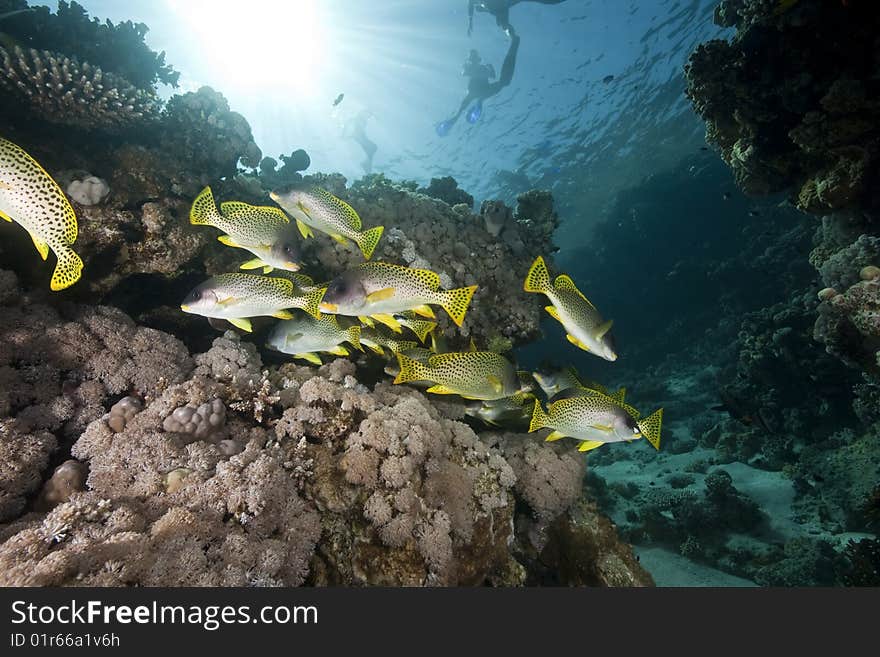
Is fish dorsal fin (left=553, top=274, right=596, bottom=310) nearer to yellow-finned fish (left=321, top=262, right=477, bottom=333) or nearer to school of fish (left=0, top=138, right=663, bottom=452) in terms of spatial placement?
school of fish (left=0, top=138, right=663, bottom=452)

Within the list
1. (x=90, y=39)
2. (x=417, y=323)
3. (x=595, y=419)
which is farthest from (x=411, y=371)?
(x=90, y=39)

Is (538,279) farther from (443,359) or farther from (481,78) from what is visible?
(481,78)

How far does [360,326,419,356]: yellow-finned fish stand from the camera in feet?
15.3

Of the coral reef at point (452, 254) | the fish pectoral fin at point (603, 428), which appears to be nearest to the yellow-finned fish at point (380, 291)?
the fish pectoral fin at point (603, 428)

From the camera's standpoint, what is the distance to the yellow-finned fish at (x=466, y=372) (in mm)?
3701

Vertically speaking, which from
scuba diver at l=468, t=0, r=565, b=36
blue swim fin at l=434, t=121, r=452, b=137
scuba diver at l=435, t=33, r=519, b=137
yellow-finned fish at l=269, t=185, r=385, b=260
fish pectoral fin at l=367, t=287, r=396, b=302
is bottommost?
fish pectoral fin at l=367, t=287, r=396, b=302

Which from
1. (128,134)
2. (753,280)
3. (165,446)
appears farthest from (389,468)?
(753,280)

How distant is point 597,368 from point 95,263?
89.1ft

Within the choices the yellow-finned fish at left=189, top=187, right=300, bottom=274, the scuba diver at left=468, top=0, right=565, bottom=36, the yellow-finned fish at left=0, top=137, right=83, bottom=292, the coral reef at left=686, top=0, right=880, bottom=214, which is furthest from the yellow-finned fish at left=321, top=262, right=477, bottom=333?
the scuba diver at left=468, top=0, right=565, bottom=36

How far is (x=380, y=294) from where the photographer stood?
119 inches

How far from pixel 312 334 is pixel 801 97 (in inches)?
367

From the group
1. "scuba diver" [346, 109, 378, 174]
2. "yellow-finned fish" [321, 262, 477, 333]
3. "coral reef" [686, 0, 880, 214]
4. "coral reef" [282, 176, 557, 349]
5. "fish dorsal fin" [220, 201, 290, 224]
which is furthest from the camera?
"scuba diver" [346, 109, 378, 174]

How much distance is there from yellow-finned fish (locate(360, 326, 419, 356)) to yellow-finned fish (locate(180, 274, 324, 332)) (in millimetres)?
1220

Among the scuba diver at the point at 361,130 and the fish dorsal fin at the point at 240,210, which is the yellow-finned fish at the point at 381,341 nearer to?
the fish dorsal fin at the point at 240,210
